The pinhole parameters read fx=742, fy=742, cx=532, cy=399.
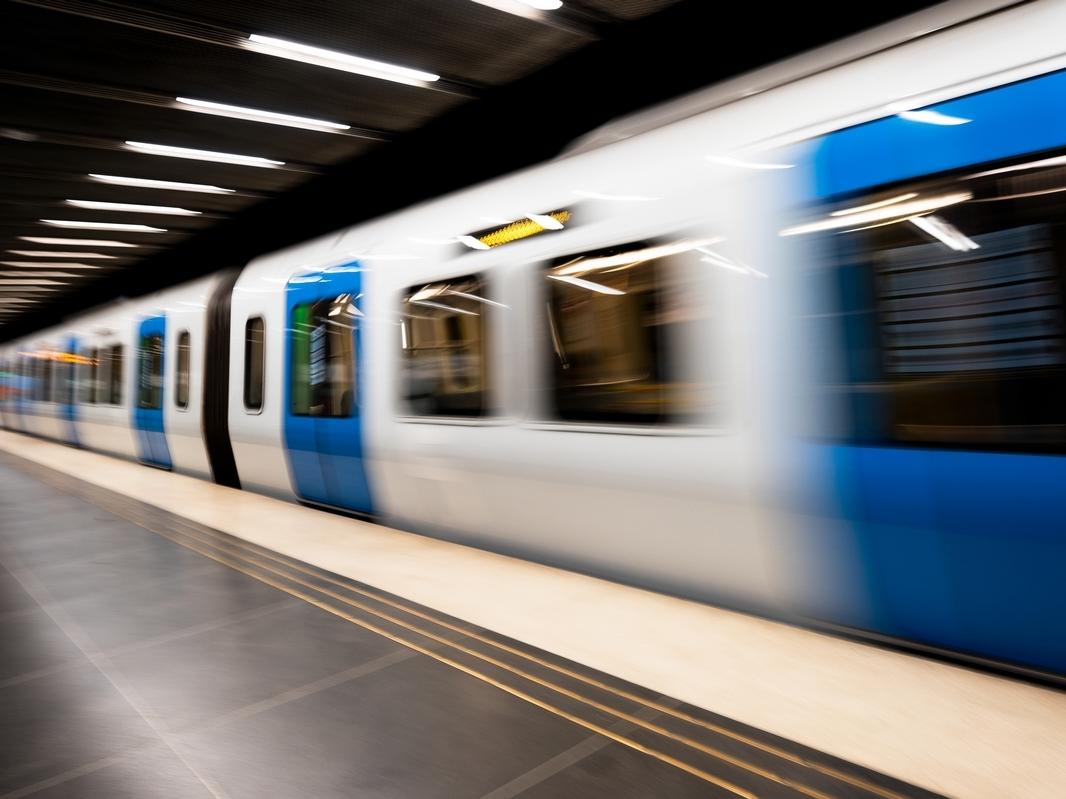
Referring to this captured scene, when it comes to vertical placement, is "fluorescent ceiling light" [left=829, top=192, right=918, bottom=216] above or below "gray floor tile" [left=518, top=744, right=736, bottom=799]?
above

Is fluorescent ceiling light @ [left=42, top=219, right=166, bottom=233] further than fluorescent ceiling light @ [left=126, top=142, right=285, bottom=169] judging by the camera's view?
Yes

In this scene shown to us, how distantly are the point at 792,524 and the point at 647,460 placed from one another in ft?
2.52

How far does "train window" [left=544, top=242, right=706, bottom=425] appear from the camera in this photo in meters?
3.45

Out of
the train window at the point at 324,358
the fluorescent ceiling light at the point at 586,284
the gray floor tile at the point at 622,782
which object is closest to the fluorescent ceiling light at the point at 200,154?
the train window at the point at 324,358

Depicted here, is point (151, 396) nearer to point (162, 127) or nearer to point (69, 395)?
point (162, 127)

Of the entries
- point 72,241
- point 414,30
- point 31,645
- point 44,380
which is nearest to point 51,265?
point 72,241

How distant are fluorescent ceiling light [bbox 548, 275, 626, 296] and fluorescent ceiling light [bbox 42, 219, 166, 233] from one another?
26.5ft

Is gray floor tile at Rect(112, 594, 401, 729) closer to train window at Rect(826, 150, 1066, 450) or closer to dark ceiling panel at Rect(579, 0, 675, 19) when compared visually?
train window at Rect(826, 150, 1066, 450)

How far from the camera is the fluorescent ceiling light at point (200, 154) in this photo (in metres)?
6.68

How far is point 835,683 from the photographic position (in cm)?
264

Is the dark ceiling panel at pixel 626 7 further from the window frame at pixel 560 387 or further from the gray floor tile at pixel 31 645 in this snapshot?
the gray floor tile at pixel 31 645

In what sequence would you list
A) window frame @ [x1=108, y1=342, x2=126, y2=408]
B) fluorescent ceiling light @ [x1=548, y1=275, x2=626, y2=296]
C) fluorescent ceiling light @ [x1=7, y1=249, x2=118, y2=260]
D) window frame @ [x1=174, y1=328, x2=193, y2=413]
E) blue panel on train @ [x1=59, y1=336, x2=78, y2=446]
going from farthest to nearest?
1. blue panel on train @ [x1=59, y1=336, x2=78, y2=446]
2. fluorescent ceiling light @ [x1=7, y1=249, x2=118, y2=260]
3. window frame @ [x1=108, y1=342, x2=126, y2=408]
4. window frame @ [x1=174, y1=328, x2=193, y2=413]
5. fluorescent ceiling light @ [x1=548, y1=275, x2=626, y2=296]

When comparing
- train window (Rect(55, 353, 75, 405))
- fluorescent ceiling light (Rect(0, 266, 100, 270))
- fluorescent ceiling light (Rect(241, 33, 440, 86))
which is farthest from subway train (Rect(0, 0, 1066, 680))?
train window (Rect(55, 353, 75, 405))

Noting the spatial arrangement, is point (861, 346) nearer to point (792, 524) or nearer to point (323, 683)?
point (792, 524)
